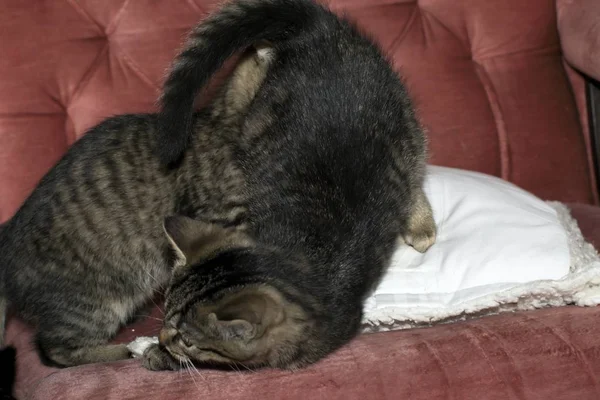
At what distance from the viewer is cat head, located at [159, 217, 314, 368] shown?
133 cm

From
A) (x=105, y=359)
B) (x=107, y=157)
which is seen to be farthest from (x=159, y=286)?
(x=107, y=157)

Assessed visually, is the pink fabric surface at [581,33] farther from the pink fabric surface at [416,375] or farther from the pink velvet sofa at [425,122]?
the pink fabric surface at [416,375]

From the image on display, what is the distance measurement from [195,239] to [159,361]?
274mm

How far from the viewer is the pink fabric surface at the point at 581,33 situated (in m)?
2.15

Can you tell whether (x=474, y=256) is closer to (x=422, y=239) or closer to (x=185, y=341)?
(x=422, y=239)

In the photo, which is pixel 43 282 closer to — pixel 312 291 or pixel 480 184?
pixel 312 291

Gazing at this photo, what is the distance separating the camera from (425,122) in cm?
226

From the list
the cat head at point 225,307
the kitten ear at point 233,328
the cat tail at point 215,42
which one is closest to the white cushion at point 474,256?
the cat head at point 225,307

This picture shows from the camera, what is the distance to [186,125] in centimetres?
172

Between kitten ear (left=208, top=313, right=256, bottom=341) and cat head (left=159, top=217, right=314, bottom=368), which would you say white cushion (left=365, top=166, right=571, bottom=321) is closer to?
cat head (left=159, top=217, right=314, bottom=368)

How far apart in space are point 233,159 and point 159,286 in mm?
407

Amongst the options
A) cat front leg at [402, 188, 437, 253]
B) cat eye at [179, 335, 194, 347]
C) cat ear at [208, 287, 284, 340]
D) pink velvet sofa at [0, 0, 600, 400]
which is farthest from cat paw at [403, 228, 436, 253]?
cat eye at [179, 335, 194, 347]

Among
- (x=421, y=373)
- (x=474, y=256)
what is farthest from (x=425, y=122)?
(x=421, y=373)

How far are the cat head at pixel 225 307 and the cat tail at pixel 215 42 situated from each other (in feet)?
1.05
